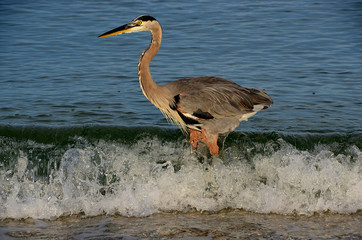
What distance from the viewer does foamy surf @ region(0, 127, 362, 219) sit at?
6590mm

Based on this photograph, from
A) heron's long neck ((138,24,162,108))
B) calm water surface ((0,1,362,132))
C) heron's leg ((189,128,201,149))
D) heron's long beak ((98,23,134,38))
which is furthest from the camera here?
calm water surface ((0,1,362,132))

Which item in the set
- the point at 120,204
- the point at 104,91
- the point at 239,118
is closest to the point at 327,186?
the point at 239,118

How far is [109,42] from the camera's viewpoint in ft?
43.9

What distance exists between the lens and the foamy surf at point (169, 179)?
21.6 ft

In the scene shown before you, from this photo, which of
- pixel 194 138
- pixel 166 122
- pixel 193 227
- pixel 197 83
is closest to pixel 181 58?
pixel 166 122

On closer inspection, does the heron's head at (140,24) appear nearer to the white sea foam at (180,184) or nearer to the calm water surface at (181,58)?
A: the white sea foam at (180,184)

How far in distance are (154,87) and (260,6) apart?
31.0 feet

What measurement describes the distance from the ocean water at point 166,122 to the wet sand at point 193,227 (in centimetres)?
18

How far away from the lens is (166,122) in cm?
897

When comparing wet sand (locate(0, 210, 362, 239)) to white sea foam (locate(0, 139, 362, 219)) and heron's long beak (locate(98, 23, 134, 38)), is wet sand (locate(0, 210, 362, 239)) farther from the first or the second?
Answer: heron's long beak (locate(98, 23, 134, 38))

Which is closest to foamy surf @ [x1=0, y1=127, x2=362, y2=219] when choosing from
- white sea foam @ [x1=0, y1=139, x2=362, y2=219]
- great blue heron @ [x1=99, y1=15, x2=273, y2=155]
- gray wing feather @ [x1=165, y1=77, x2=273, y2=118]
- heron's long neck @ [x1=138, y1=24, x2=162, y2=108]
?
white sea foam @ [x1=0, y1=139, x2=362, y2=219]

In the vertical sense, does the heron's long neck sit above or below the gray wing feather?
above

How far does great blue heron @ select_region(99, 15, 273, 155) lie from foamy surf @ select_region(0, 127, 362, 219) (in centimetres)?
49

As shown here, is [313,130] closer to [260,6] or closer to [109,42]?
[109,42]
